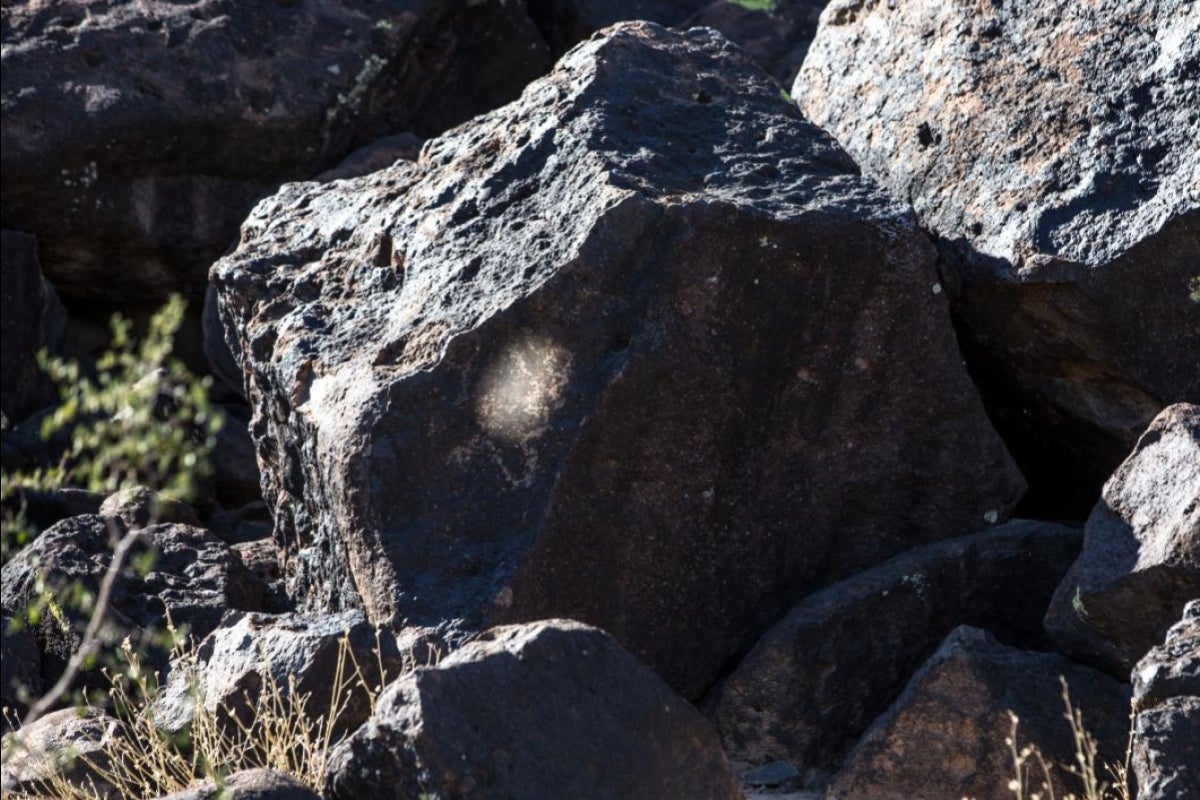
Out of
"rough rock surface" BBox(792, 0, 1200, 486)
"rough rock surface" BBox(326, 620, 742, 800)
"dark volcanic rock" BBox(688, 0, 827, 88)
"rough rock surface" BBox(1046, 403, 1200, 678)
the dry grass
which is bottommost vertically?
the dry grass

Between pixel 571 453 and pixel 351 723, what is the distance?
3.05 feet

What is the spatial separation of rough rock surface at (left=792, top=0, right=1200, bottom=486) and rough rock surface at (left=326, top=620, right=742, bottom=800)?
2.21m

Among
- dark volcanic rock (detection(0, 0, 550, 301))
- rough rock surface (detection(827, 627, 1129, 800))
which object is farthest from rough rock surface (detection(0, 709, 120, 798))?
dark volcanic rock (detection(0, 0, 550, 301))

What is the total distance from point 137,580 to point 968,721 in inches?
112

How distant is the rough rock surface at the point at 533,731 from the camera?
3.49 meters

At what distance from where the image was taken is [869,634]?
4977 millimetres

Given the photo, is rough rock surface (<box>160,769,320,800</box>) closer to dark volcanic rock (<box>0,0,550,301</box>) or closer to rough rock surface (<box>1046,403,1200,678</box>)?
rough rock surface (<box>1046,403,1200,678</box>)

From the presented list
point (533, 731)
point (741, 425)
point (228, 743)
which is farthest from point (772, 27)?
point (533, 731)

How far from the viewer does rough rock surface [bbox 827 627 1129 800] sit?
14.3 feet

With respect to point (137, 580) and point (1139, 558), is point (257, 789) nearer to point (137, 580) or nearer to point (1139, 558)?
point (1139, 558)

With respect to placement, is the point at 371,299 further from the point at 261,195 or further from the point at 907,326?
the point at 261,195

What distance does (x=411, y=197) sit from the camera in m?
5.74

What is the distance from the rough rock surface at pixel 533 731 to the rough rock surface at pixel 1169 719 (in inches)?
34.2

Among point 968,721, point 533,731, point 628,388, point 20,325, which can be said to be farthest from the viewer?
point 20,325
